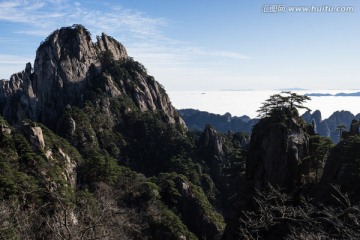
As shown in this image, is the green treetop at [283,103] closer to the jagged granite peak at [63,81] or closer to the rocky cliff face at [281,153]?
the rocky cliff face at [281,153]

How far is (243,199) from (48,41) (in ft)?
274

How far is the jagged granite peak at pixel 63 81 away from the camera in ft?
323

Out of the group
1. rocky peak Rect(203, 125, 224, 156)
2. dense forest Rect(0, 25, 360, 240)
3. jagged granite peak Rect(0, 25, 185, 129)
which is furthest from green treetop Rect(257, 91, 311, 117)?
jagged granite peak Rect(0, 25, 185, 129)

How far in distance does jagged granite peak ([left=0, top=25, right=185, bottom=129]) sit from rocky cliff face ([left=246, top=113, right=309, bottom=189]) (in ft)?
218

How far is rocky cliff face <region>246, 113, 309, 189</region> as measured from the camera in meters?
38.3

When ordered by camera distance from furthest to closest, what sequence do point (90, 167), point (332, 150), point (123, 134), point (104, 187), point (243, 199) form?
point (123, 134)
point (90, 167)
point (104, 187)
point (243, 199)
point (332, 150)

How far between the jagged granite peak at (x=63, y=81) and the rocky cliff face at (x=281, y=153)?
6636 centimetres

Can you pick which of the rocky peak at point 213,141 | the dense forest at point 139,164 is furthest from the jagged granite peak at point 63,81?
the rocky peak at point 213,141

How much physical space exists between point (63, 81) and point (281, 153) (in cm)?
7563

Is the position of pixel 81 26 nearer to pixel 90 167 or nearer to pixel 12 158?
pixel 90 167

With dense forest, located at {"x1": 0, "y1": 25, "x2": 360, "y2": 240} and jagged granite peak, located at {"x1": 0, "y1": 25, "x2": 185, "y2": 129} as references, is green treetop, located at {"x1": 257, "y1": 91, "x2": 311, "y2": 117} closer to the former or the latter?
dense forest, located at {"x1": 0, "y1": 25, "x2": 360, "y2": 240}

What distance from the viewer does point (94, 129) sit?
86125 millimetres

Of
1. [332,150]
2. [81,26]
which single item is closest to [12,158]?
[332,150]

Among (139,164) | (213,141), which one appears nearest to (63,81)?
(139,164)
